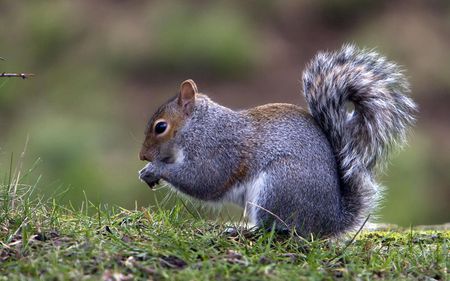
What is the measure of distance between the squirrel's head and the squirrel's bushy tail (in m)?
0.65

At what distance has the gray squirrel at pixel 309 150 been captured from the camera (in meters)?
4.83

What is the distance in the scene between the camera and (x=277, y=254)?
14.2 ft

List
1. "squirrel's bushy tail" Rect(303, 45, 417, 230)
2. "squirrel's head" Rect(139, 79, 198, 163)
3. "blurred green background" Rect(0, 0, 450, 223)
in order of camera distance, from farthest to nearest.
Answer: "blurred green background" Rect(0, 0, 450, 223), "squirrel's head" Rect(139, 79, 198, 163), "squirrel's bushy tail" Rect(303, 45, 417, 230)

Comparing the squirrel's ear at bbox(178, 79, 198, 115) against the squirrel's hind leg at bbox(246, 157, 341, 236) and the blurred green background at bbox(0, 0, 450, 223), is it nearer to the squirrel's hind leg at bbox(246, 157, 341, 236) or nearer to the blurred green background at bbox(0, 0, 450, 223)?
the squirrel's hind leg at bbox(246, 157, 341, 236)

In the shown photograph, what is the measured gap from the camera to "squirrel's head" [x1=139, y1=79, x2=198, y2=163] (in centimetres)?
518

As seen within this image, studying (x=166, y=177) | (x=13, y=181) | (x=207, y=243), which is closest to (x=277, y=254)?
(x=207, y=243)

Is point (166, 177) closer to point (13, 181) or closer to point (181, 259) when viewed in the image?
point (13, 181)

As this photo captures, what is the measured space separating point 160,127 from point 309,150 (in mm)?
780

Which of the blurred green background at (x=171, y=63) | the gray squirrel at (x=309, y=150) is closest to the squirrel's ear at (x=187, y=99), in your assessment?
the gray squirrel at (x=309, y=150)

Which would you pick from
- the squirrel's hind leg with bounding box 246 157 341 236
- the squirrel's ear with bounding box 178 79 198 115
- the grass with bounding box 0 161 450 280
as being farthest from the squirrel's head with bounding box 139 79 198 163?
the squirrel's hind leg with bounding box 246 157 341 236

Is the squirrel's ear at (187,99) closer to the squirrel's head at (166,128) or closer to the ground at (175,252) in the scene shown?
the squirrel's head at (166,128)

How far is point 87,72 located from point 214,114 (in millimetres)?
5765

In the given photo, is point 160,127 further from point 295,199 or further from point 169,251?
point 169,251

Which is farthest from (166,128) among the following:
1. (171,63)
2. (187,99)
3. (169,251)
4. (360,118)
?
(171,63)
